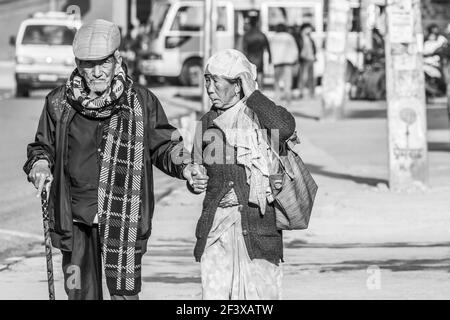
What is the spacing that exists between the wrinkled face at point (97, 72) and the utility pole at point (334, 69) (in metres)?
19.9

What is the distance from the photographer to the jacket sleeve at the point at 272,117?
21.5 feet

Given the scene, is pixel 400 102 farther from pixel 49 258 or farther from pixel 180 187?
pixel 49 258

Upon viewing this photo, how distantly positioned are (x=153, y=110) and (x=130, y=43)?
3573cm

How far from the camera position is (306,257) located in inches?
420

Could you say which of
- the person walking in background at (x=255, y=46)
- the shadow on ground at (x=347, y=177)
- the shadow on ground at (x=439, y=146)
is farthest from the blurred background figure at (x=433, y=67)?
the shadow on ground at (x=347, y=177)

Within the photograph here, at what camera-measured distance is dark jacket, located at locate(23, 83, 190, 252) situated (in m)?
6.54

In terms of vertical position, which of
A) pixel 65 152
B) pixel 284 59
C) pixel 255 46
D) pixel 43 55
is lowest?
pixel 43 55

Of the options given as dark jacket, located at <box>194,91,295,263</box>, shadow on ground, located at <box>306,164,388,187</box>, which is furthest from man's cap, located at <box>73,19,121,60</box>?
shadow on ground, located at <box>306,164,388,187</box>

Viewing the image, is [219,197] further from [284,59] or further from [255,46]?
[284,59]

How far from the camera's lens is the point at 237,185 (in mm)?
6625

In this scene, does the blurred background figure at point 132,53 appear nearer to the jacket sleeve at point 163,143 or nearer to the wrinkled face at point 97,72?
the jacket sleeve at point 163,143

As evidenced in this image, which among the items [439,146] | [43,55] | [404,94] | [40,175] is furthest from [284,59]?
[40,175]

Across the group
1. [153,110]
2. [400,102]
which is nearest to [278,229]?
[153,110]

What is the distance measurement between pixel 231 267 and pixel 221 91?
78cm
